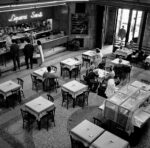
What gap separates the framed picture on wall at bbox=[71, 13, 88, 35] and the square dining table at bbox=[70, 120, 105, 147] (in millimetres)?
9839

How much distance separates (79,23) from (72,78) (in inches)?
208

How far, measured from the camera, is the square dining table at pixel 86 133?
602cm

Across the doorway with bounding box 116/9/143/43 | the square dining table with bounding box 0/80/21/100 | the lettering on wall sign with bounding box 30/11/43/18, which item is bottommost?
the square dining table with bounding box 0/80/21/100

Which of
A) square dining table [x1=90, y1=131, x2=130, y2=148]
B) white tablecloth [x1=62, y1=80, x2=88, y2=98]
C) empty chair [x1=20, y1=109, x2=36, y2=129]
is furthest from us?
white tablecloth [x1=62, y1=80, x2=88, y2=98]

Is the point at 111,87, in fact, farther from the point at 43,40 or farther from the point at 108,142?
the point at 43,40

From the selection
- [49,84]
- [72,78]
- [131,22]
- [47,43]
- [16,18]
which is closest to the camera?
[49,84]

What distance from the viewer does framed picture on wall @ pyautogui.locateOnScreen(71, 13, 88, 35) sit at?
583 inches

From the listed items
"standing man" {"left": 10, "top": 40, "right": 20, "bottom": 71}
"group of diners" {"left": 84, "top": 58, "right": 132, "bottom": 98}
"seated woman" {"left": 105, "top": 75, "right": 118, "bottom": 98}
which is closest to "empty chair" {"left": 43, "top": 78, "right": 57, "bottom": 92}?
"group of diners" {"left": 84, "top": 58, "right": 132, "bottom": 98}

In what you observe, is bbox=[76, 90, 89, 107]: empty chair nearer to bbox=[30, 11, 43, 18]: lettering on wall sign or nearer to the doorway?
bbox=[30, 11, 43, 18]: lettering on wall sign

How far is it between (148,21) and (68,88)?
8.71 metres

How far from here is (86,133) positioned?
620 cm

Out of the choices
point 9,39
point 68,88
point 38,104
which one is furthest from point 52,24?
point 38,104

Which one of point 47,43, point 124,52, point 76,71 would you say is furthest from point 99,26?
point 76,71

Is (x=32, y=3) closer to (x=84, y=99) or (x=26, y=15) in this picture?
(x=26, y=15)
